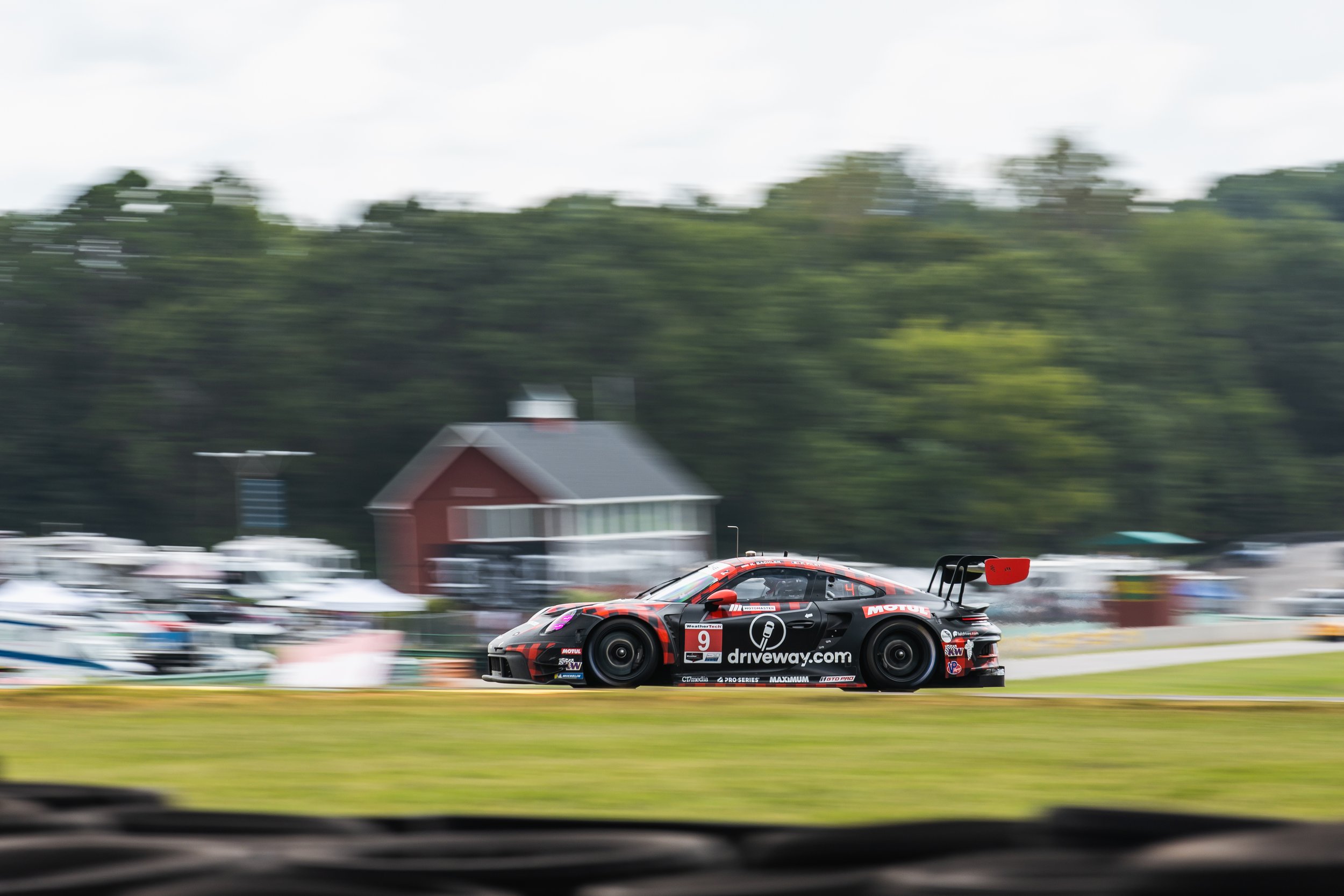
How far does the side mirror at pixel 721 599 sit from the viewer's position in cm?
1359

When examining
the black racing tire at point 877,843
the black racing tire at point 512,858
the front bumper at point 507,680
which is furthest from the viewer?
the front bumper at point 507,680

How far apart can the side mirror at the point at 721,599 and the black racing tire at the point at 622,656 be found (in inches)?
22.3

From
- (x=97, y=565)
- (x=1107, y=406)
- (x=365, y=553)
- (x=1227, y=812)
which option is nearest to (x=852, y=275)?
(x=1107, y=406)

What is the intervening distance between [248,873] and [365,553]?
60033 mm

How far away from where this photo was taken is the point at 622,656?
13562mm

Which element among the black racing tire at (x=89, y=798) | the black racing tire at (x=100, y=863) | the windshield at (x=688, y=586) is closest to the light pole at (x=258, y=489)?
the windshield at (x=688, y=586)

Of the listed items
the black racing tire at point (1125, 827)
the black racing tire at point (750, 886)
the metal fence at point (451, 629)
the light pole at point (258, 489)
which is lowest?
the metal fence at point (451, 629)

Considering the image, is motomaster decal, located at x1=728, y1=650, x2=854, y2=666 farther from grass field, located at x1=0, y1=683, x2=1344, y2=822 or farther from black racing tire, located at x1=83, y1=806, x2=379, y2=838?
black racing tire, located at x1=83, y1=806, x2=379, y2=838

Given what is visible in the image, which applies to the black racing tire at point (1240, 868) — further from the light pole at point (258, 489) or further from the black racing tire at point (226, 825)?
the light pole at point (258, 489)

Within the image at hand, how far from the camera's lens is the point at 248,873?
4.59 metres

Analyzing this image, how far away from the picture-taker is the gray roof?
145ft

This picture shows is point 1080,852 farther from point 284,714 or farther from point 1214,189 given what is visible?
point 1214,189

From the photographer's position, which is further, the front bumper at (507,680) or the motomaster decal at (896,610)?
the front bumper at (507,680)

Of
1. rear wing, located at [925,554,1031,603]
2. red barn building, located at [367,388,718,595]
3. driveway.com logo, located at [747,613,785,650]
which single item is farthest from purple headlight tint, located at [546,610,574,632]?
red barn building, located at [367,388,718,595]
